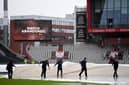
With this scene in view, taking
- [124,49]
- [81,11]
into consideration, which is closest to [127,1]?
[124,49]

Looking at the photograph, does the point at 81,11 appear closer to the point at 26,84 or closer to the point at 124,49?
the point at 124,49

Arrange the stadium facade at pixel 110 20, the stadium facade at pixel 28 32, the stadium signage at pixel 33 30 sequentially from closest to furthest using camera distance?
the stadium facade at pixel 110 20 < the stadium facade at pixel 28 32 < the stadium signage at pixel 33 30

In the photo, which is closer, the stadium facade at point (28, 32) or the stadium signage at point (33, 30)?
the stadium facade at point (28, 32)

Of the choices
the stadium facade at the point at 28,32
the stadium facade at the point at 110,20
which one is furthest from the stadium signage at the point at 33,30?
the stadium facade at the point at 110,20

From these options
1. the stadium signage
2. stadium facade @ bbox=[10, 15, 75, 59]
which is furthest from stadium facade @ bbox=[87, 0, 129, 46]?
→ the stadium signage

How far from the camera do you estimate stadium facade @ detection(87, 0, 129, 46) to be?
224ft

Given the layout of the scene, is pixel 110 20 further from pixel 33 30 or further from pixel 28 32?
pixel 33 30

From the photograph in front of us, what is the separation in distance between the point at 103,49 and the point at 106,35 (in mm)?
7850

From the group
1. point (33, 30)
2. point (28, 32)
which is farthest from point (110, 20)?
point (33, 30)

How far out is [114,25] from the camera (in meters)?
68.2

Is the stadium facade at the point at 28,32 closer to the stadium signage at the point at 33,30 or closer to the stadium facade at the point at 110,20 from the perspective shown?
the stadium signage at the point at 33,30

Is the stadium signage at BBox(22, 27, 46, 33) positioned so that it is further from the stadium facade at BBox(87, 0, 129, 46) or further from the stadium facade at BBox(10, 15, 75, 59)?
the stadium facade at BBox(87, 0, 129, 46)

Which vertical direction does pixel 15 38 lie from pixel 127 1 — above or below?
below

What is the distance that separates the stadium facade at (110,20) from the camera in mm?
68375
